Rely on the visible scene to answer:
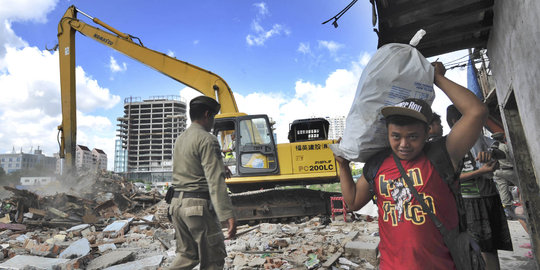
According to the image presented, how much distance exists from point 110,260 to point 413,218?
4.60m

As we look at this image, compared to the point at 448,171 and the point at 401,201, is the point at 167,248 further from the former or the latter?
the point at 448,171

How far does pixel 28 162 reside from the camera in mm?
84688

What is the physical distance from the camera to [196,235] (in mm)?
2320

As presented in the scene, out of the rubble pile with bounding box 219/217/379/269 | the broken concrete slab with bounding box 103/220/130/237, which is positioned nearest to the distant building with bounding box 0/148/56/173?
the broken concrete slab with bounding box 103/220/130/237

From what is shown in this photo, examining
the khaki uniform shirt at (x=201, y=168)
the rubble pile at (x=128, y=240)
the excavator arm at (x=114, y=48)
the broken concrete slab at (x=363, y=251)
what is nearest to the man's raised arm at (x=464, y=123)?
the khaki uniform shirt at (x=201, y=168)

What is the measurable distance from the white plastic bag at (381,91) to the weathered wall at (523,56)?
97cm

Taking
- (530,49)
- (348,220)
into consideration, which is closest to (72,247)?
(348,220)

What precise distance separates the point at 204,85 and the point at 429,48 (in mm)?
6016

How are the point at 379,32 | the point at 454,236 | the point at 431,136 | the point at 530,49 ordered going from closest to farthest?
the point at 454,236
the point at 530,49
the point at 431,136
the point at 379,32

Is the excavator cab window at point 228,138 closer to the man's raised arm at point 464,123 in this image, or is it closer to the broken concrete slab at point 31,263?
the broken concrete slab at point 31,263

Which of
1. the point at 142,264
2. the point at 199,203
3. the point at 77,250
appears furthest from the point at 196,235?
the point at 77,250

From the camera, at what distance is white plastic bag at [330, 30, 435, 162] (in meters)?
1.40

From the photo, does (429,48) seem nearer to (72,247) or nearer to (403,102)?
(403,102)

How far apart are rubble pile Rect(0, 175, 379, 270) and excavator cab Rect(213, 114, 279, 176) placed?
4.37ft
